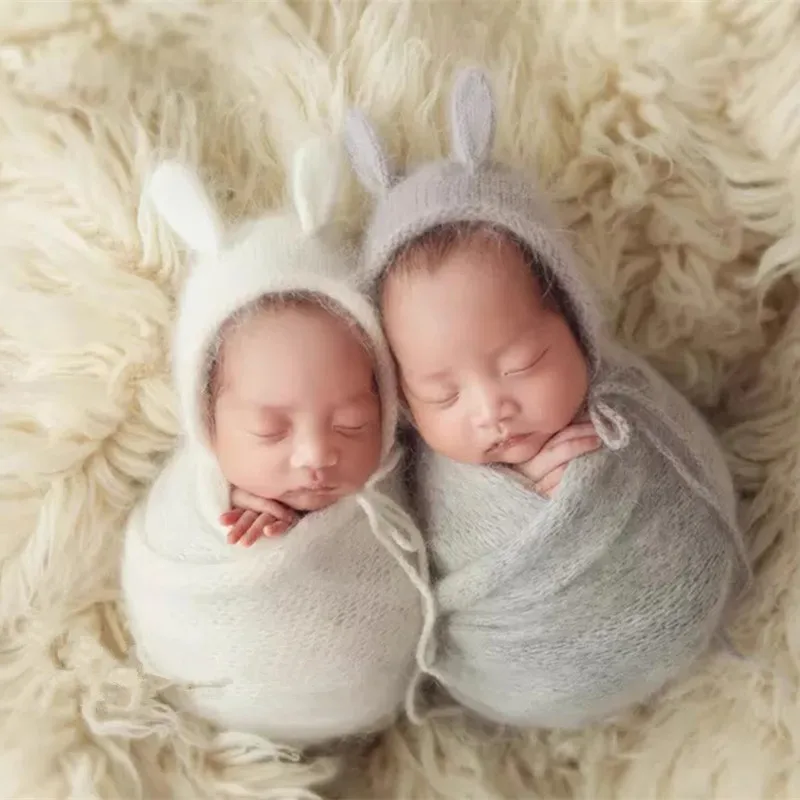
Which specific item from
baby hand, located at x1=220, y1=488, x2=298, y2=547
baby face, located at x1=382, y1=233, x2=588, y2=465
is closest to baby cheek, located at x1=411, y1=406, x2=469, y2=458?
baby face, located at x1=382, y1=233, x2=588, y2=465

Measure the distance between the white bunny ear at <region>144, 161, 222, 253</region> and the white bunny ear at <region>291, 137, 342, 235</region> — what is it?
62mm

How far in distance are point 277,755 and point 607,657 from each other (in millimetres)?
271

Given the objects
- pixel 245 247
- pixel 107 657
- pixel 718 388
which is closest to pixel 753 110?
pixel 718 388

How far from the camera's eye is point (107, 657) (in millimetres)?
831

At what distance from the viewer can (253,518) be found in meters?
0.74

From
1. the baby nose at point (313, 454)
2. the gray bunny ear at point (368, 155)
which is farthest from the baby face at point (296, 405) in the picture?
the gray bunny ear at point (368, 155)

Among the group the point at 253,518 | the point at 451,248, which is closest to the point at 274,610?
the point at 253,518

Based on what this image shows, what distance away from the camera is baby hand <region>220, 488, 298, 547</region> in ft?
2.38

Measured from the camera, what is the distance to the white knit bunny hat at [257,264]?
0.71 meters

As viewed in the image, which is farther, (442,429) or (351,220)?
(351,220)

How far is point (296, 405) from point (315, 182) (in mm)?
158

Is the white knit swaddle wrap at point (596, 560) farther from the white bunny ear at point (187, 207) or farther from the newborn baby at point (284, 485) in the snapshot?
the white bunny ear at point (187, 207)

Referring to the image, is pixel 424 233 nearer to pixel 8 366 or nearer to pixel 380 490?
pixel 380 490

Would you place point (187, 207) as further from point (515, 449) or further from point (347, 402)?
point (515, 449)
